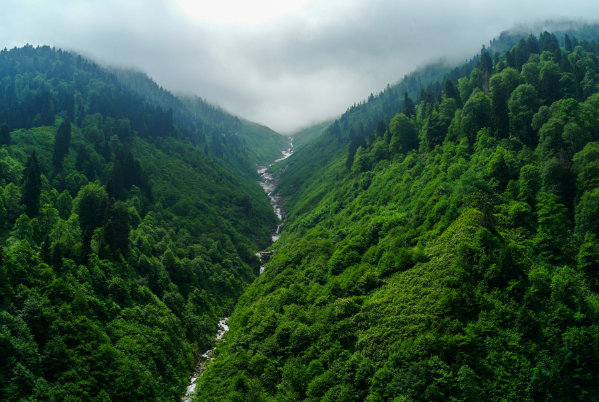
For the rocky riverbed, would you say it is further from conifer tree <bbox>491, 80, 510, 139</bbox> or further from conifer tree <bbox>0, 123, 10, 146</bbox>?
conifer tree <bbox>0, 123, 10, 146</bbox>

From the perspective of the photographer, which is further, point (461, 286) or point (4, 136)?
point (4, 136)

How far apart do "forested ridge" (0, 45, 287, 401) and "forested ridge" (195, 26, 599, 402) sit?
13.3 m


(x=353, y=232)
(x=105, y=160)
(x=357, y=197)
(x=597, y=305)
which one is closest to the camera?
(x=597, y=305)

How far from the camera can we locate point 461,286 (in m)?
58.7

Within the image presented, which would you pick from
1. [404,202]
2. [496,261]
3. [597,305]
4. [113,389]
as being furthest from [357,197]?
[113,389]

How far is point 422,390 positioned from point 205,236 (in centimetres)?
10877

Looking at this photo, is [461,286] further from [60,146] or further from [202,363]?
[60,146]

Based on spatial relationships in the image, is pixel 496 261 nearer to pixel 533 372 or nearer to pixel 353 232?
pixel 533 372

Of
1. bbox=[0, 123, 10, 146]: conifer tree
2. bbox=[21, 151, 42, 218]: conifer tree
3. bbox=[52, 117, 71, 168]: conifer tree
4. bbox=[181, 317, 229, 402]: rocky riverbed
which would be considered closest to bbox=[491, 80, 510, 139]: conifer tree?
bbox=[181, 317, 229, 402]: rocky riverbed

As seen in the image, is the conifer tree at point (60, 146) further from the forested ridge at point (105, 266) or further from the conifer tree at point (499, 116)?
the conifer tree at point (499, 116)

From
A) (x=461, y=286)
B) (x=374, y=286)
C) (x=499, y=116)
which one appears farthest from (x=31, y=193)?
(x=499, y=116)

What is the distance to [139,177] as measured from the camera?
152 metres

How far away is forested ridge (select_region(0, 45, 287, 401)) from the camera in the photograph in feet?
186

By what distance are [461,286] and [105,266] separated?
76.8 metres
